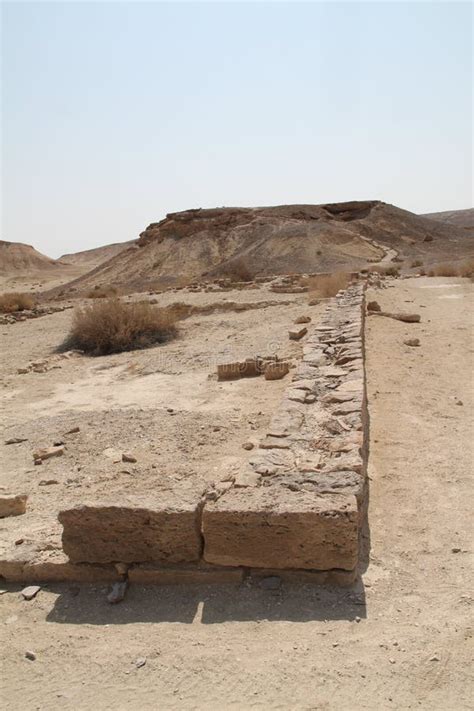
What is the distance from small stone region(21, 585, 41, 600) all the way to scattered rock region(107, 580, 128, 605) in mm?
416

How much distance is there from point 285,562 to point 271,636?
452 millimetres

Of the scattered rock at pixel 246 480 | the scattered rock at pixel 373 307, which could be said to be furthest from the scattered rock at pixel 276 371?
the scattered rock at pixel 373 307

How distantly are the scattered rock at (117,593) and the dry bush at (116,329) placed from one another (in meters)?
7.80

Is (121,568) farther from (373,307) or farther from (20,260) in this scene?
(20,260)

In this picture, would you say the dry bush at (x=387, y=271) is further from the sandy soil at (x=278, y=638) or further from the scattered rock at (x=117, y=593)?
the scattered rock at (x=117, y=593)

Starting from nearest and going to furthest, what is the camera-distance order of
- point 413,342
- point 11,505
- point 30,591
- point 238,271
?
point 30,591 → point 11,505 → point 413,342 → point 238,271

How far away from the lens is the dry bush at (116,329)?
10.9 meters

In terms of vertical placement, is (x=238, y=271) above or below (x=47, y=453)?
above

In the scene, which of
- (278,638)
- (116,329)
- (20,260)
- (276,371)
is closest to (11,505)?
(278,638)

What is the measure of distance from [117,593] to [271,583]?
82 cm

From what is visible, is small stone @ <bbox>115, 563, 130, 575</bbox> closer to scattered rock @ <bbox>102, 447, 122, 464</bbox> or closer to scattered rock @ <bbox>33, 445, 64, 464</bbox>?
scattered rock @ <bbox>102, 447, 122, 464</bbox>

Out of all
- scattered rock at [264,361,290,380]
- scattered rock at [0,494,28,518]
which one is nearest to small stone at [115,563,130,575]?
scattered rock at [0,494,28,518]

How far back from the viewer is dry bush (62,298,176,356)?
10852mm

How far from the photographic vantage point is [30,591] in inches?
127
